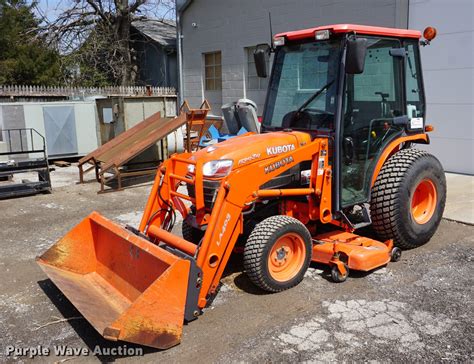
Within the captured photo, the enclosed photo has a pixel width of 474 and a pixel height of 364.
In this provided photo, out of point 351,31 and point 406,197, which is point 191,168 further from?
point 406,197

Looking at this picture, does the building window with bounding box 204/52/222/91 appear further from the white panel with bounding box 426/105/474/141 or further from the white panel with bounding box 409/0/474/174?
the white panel with bounding box 426/105/474/141

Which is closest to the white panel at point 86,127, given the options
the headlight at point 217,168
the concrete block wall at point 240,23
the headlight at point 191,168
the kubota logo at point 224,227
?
the concrete block wall at point 240,23

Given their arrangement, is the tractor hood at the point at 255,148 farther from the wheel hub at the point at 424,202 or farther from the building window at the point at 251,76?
the building window at the point at 251,76

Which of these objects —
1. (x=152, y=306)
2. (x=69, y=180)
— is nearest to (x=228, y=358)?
(x=152, y=306)

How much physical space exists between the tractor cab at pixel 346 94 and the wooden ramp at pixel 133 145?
4.35m

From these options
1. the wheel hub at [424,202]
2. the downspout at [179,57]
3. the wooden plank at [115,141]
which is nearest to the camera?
the wheel hub at [424,202]

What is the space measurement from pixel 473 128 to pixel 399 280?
5231mm

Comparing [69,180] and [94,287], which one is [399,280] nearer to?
[94,287]

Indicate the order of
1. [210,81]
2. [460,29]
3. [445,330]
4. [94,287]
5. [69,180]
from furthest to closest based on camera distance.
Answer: [210,81] < [69,180] < [460,29] < [94,287] < [445,330]

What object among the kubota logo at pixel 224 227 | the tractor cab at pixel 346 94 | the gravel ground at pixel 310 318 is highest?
the tractor cab at pixel 346 94

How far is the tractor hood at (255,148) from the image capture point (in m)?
4.27

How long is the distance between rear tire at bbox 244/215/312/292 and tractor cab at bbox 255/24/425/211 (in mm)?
640

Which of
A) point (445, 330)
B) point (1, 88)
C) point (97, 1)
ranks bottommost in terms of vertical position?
point (445, 330)

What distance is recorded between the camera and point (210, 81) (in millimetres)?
14992
